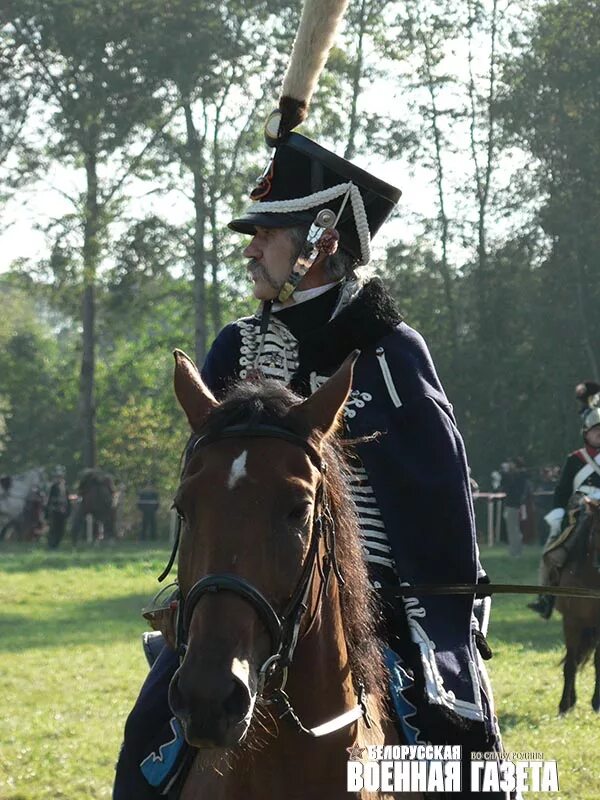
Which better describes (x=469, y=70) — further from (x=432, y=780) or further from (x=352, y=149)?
(x=432, y=780)

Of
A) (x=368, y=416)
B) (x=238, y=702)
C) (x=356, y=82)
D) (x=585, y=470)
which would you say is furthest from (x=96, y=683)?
(x=356, y=82)

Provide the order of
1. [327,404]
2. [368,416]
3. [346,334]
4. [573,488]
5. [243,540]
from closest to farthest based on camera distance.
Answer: [243,540] < [327,404] < [368,416] < [346,334] < [573,488]

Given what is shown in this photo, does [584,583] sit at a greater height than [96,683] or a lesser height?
greater

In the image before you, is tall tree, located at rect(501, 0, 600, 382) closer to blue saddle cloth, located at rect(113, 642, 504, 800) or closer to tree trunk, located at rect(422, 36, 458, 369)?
tree trunk, located at rect(422, 36, 458, 369)

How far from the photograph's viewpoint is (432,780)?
3822mm

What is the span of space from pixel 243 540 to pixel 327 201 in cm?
157

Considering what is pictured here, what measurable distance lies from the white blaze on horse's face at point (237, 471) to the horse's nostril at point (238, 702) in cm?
47

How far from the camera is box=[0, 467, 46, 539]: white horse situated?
125ft

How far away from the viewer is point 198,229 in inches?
1426

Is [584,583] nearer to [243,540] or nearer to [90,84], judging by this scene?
[243,540]

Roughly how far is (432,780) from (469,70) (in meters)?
35.5

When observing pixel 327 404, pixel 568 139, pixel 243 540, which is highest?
pixel 568 139

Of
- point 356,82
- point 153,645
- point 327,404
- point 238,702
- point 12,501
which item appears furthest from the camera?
point 12,501

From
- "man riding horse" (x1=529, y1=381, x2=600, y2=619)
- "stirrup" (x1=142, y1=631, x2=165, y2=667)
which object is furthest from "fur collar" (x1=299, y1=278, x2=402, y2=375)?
"man riding horse" (x1=529, y1=381, x2=600, y2=619)
